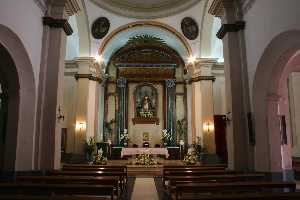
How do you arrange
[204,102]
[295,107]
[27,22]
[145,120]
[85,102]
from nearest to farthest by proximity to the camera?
[27,22]
[295,107]
[85,102]
[204,102]
[145,120]

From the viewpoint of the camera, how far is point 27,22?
22.8ft

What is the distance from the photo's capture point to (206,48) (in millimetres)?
14859

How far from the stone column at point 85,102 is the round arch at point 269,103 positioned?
841 centimetres

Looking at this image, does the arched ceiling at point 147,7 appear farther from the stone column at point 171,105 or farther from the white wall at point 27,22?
the white wall at point 27,22

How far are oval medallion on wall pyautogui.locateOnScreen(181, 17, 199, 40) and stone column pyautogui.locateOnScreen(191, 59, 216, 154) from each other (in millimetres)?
1415

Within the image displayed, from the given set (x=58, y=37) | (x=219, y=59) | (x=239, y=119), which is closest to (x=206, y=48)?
(x=219, y=59)

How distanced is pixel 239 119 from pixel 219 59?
27.5 feet

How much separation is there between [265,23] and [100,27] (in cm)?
958

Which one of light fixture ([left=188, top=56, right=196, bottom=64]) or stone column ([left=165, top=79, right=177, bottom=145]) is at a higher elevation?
light fixture ([left=188, top=56, right=196, bottom=64])

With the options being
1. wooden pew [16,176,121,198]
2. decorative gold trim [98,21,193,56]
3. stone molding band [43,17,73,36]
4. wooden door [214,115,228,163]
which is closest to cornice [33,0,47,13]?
stone molding band [43,17,73,36]

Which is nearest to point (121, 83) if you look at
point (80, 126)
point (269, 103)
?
point (80, 126)

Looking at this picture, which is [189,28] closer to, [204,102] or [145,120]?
[204,102]

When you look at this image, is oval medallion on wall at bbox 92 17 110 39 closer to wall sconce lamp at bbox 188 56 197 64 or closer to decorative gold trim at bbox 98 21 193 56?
decorative gold trim at bbox 98 21 193 56

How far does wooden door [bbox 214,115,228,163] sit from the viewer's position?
14239mm
